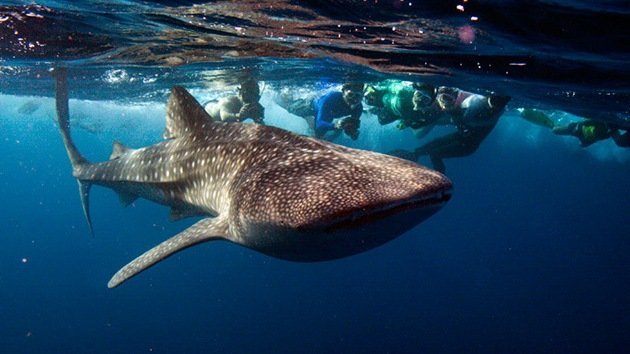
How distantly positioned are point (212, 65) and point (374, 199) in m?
13.3

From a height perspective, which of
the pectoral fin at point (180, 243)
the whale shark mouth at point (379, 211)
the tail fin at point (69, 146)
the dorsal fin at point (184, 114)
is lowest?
the tail fin at point (69, 146)

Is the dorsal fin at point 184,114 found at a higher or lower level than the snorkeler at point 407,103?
higher

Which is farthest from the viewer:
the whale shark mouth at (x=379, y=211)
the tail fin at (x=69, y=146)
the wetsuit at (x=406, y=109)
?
the wetsuit at (x=406, y=109)

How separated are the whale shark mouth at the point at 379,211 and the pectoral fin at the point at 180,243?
1.79 metres

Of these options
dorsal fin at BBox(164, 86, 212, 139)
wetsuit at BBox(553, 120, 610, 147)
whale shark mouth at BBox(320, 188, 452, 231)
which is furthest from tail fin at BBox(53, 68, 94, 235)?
wetsuit at BBox(553, 120, 610, 147)

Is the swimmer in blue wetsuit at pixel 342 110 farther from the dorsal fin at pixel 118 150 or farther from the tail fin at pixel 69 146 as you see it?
the tail fin at pixel 69 146

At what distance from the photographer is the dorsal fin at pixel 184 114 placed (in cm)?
623

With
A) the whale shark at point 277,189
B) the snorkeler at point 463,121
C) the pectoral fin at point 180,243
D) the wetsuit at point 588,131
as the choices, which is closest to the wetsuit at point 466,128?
the snorkeler at point 463,121

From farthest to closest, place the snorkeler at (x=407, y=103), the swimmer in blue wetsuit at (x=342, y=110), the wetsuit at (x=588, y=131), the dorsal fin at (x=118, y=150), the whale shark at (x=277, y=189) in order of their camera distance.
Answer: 1. the wetsuit at (x=588, y=131)
2. the swimmer in blue wetsuit at (x=342, y=110)
3. the snorkeler at (x=407, y=103)
4. the dorsal fin at (x=118, y=150)
5. the whale shark at (x=277, y=189)

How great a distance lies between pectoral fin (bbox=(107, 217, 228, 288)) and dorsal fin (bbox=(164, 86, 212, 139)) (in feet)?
6.49

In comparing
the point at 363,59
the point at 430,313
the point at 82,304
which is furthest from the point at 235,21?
the point at 82,304

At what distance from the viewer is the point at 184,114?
20.9 feet

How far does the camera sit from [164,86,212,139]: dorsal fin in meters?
6.23

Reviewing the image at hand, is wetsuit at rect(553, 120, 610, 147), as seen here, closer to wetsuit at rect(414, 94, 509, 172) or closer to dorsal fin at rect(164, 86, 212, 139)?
wetsuit at rect(414, 94, 509, 172)
